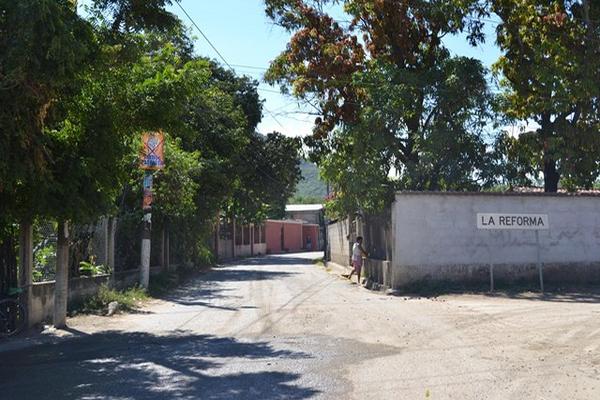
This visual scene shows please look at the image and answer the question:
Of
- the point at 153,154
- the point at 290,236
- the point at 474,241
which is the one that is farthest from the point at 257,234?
the point at 474,241

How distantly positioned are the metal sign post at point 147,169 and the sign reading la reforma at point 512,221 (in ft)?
27.9

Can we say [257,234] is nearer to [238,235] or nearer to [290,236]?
[238,235]

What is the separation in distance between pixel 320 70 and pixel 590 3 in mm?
8434

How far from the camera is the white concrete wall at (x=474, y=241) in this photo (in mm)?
17359

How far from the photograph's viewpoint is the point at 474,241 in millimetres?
17531

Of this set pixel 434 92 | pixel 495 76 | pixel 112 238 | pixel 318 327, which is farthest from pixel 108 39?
pixel 495 76

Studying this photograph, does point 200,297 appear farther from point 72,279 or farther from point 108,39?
point 108,39

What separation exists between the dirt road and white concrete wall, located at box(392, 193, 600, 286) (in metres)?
2.38

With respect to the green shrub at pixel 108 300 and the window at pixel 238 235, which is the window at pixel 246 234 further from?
the green shrub at pixel 108 300

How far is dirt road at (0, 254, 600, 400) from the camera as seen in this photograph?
6.97m

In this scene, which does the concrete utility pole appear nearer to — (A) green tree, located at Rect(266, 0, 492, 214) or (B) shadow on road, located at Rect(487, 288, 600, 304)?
(A) green tree, located at Rect(266, 0, 492, 214)

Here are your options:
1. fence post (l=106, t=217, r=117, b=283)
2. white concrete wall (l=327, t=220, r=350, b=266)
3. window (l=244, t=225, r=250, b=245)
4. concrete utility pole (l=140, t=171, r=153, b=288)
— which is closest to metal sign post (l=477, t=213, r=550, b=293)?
concrete utility pole (l=140, t=171, r=153, b=288)

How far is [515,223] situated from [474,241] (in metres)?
1.24

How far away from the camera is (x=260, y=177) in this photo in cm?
3694
